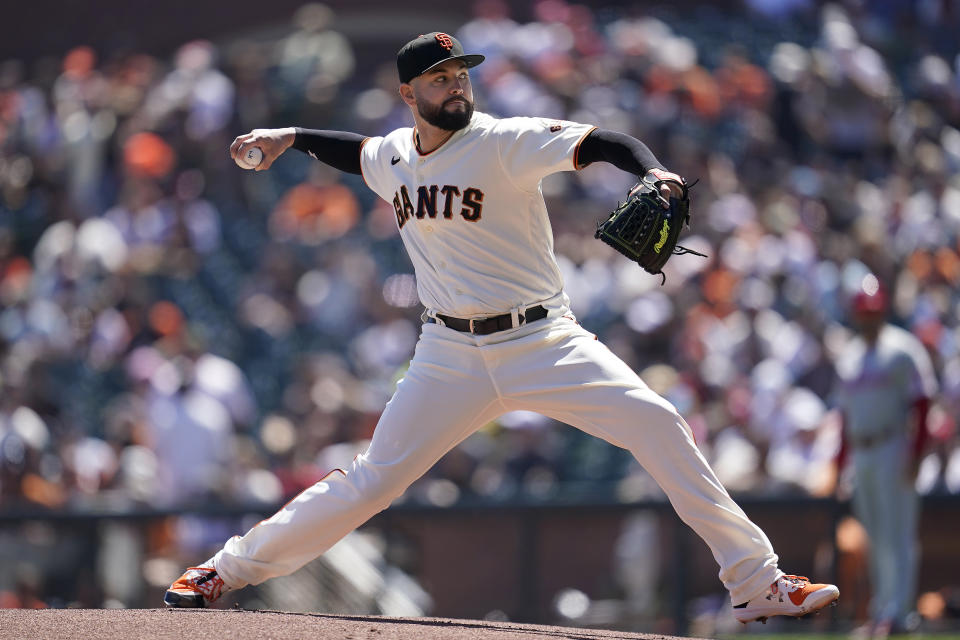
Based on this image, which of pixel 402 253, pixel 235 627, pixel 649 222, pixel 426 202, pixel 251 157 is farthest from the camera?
pixel 402 253

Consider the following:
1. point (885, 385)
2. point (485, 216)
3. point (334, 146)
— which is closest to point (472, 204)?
point (485, 216)

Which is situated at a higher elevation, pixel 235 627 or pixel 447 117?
pixel 447 117

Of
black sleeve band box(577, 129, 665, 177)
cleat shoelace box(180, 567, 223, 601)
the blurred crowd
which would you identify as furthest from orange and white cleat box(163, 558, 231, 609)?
the blurred crowd

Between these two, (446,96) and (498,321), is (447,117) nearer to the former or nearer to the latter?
(446,96)

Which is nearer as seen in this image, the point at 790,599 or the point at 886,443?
the point at 790,599

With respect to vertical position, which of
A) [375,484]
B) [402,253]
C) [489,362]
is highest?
[489,362]

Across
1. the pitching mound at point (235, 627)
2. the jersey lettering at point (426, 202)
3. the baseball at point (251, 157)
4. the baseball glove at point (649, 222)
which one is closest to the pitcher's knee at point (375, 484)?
the pitching mound at point (235, 627)

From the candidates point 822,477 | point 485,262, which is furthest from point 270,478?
point 485,262

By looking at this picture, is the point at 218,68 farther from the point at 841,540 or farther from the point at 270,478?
the point at 841,540
